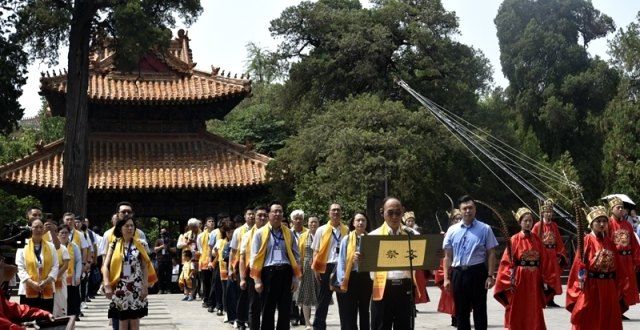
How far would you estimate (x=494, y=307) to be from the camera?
2106 cm

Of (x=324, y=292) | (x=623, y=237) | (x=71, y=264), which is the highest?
(x=623, y=237)

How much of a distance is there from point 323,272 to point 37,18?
16075 mm

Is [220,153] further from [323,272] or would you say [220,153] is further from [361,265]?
[361,265]

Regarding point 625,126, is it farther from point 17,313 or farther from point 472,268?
point 17,313

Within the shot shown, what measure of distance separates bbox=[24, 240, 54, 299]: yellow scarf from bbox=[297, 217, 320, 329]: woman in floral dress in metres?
3.86

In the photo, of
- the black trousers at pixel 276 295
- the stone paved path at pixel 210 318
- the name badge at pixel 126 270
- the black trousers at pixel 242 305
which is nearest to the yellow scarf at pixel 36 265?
the name badge at pixel 126 270

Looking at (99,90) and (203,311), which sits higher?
(99,90)

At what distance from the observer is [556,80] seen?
51.0 meters

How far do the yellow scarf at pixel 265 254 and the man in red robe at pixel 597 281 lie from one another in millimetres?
3458

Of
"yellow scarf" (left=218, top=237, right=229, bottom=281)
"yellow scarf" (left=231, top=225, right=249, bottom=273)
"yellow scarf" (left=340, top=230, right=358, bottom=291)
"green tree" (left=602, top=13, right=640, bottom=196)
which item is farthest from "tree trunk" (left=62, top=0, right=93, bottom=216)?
"green tree" (left=602, top=13, right=640, bottom=196)

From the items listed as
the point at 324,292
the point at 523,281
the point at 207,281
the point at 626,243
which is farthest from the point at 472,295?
the point at 207,281

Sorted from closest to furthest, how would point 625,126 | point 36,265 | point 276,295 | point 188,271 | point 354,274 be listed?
point 354,274 < point 36,265 < point 276,295 < point 188,271 < point 625,126

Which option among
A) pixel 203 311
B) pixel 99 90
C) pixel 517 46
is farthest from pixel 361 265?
pixel 517 46

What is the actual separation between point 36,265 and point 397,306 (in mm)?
5183
